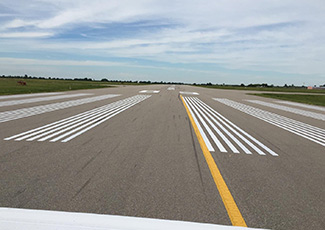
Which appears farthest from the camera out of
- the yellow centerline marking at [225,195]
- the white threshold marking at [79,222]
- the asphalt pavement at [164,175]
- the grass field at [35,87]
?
the grass field at [35,87]

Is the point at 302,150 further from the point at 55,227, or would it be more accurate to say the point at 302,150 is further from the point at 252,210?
the point at 55,227

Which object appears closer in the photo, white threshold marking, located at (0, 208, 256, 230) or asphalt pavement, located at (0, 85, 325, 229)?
white threshold marking, located at (0, 208, 256, 230)

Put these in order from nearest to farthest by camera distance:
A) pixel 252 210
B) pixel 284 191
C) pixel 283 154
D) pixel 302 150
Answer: pixel 252 210 < pixel 284 191 < pixel 283 154 < pixel 302 150

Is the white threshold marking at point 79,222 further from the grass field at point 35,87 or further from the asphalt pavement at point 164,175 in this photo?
the grass field at point 35,87

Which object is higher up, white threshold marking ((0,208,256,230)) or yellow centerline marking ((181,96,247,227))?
white threshold marking ((0,208,256,230))

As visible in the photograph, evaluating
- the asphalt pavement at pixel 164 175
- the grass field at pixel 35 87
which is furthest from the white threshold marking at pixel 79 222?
the grass field at pixel 35 87

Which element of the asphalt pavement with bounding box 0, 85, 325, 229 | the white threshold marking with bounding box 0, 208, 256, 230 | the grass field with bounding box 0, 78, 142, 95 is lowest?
the grass field with bounding box 0, 78, 142, 95

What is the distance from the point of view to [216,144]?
6.66m

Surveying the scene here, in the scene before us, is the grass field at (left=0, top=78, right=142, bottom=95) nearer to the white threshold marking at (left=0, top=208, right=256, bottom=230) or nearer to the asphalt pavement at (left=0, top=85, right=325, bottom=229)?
the asphalt pavement at (left=0, top=85, right=325, bottom=229)

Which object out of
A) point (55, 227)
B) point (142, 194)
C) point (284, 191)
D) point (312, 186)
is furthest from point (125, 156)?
point (312, 186)

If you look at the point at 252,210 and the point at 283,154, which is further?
the point at 283,154

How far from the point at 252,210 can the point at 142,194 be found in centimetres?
151

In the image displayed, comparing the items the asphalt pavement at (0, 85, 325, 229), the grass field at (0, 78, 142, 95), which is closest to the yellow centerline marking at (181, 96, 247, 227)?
the asphalt pavement at (0, 85, 325, 229)

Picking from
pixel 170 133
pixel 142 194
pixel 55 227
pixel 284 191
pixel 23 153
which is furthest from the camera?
pixel 170 133
